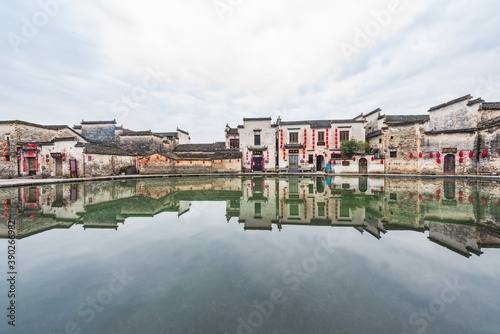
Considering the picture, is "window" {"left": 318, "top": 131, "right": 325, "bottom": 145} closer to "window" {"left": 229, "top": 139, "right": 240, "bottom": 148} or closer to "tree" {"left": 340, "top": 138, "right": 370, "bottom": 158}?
"tree" {"left": 340, "top": 138, "right": 370, "bottom": 158}

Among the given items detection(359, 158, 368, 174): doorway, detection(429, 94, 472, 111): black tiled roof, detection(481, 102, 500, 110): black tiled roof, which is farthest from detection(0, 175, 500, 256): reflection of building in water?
detection(429, 94, 472, 111): black tiled roof

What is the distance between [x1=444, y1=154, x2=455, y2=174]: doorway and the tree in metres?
7.11

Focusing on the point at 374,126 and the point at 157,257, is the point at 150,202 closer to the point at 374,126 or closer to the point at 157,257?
the point at 157,257

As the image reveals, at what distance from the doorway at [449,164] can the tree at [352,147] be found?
7.11 metres

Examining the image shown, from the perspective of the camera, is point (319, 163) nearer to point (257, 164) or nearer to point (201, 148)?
point (257, 164)

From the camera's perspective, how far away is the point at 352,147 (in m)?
20.5

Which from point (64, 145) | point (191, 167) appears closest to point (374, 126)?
point (191, 167)

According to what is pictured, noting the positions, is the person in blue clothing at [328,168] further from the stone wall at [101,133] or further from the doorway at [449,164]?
the stone wall at [101,133]

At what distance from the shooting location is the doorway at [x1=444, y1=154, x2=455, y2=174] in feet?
61.3

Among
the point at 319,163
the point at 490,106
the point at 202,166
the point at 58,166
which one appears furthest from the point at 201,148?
the point at 490,106

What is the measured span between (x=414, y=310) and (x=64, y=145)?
24.7 m

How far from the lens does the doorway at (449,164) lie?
18.7m

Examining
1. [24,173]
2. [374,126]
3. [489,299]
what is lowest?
[489,299]

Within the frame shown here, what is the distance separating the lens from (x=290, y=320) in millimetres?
1877
